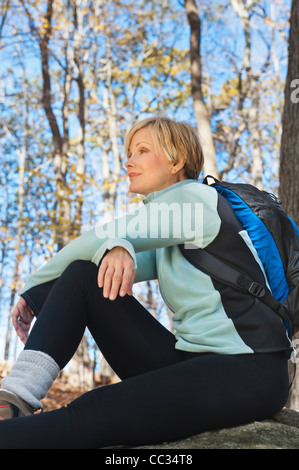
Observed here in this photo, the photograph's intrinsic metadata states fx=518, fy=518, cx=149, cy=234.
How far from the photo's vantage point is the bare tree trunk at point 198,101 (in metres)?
6.64

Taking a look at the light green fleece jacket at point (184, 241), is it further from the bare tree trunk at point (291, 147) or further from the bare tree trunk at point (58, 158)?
the bare tree trunk at point (58, 158)

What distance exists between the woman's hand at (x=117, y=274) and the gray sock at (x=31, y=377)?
0.35 meters

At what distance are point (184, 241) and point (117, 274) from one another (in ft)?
1.00

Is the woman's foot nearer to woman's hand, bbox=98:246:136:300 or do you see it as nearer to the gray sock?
the gray sock

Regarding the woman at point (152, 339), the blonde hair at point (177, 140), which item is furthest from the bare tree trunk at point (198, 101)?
the woman at point (152, 339)

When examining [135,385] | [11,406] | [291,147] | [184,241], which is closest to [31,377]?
[11,406]

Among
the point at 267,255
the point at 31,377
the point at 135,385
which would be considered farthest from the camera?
Answer: the point at 267,255

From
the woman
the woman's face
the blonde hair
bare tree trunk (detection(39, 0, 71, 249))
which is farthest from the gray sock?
bare tree trunk (detection(39, 0, 71, 249))

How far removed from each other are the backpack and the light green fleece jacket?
57 mm

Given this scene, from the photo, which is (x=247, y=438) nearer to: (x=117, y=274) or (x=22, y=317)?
(x=117, y=274)

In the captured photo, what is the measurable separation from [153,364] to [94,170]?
1782 centimetres

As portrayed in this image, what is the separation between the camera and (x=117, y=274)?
162cm

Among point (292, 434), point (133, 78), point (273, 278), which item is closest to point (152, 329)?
→ point (273, 278)

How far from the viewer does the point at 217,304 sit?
69.1 inches
